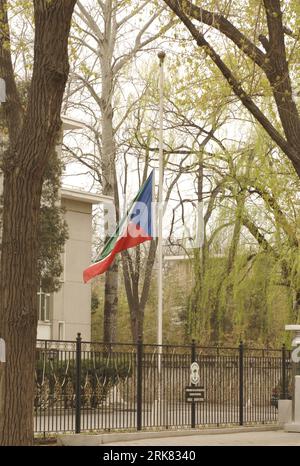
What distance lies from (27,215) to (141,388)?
29.4 ft

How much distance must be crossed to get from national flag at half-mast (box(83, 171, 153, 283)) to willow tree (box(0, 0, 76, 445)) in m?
13.6

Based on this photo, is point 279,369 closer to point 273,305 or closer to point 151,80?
point 273,305

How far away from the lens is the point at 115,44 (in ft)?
122

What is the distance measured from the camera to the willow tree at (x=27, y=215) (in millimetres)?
12023

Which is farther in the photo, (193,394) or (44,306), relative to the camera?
(44,306)

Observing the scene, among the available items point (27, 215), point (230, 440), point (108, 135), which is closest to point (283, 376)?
point (230, 440)

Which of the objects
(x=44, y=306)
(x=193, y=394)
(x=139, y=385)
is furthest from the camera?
(x=44, y=306)

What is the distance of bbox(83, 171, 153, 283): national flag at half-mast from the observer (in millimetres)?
26423

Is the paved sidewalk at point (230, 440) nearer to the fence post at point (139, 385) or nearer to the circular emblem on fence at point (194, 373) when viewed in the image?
the fence post at point (139, 385)

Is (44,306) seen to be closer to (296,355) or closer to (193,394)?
(296,355)

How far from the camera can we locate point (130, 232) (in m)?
27.1

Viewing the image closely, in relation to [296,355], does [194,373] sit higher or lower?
lower

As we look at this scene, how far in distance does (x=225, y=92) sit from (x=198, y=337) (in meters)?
19.1

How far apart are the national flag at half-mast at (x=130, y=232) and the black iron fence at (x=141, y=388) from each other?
3545 mm
